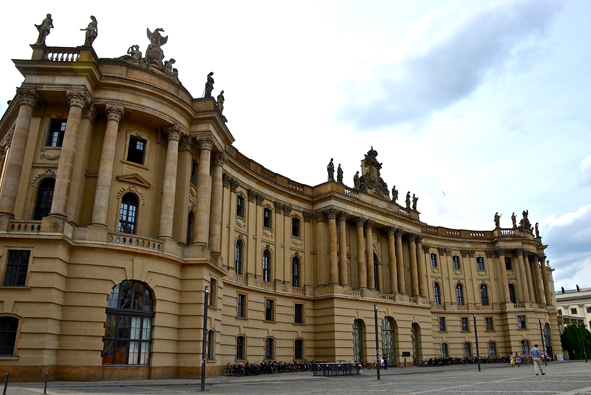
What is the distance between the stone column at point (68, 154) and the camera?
24.7 meters

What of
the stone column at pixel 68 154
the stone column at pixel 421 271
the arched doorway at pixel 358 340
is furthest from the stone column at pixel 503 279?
the stone column at pixel 68 154

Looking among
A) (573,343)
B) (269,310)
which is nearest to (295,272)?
(269,310)

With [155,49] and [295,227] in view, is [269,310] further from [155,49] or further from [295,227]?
[155,49]

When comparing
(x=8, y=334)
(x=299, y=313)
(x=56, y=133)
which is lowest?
(x=8, y=334)

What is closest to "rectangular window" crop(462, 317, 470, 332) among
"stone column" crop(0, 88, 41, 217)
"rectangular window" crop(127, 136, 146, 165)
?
"rectangular window" crop(127, 136, 146, 165)

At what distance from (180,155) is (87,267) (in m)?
9.57

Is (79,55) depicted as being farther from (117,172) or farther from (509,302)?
(509,302)

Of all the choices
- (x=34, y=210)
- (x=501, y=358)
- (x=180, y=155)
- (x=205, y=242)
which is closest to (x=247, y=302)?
(x=205, y=242)

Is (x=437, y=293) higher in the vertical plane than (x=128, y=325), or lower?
higher

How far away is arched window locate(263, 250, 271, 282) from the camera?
40.9 metres

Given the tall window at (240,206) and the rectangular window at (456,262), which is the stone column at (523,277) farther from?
the tall window at (240,206)

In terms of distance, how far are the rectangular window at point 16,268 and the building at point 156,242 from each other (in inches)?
2.5

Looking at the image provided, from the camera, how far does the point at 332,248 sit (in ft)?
145

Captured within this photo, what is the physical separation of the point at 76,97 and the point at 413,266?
3846cm
